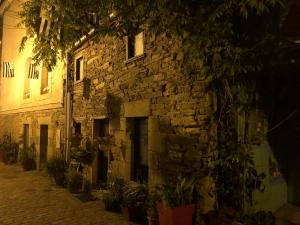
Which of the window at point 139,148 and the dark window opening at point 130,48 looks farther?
the dark window opening at point 130,48

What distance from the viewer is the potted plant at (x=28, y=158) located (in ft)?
46.0

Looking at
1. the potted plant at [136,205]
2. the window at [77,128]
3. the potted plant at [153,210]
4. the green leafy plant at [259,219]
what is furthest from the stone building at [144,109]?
the green leafy plant at [259,219]

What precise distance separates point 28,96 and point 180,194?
1233 centimetres

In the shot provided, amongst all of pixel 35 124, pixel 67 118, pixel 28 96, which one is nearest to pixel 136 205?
pixel 67 118

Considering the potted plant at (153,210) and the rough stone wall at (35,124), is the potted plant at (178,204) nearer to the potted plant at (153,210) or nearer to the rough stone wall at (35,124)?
the potted plant at (153,210)

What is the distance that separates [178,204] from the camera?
18.2 ft

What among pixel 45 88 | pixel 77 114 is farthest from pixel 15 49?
pixel 77 114

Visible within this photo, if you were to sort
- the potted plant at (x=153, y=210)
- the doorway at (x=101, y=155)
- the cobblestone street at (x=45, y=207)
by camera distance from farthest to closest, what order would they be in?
the doorway at (x=101, y=155)
the cobblestone street at (x=45, y=207)
the potted plant at (x=153, y=210)

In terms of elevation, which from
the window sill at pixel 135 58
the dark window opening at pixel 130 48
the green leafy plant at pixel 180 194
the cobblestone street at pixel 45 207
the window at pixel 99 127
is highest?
the dark window opening at pixel 130 48

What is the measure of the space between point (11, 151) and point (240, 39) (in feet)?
45.4

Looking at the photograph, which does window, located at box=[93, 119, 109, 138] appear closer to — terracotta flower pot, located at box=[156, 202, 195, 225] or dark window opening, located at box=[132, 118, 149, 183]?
dark window opening, located at box=[132, 118, 149, 183]

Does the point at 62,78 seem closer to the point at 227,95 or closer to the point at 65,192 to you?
the point at 65,192

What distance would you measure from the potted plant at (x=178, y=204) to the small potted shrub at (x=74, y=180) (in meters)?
4.46

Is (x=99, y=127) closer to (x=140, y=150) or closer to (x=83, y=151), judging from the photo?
(x=83, y=151)
